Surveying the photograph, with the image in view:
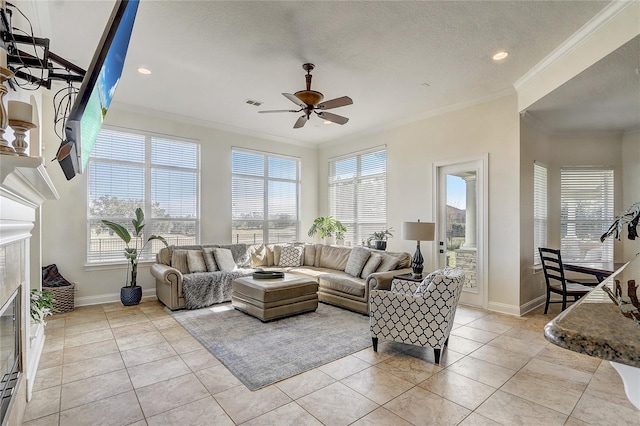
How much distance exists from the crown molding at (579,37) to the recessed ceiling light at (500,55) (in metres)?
0.47

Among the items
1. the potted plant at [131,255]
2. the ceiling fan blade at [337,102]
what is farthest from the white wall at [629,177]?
the potted plant at [131,255]

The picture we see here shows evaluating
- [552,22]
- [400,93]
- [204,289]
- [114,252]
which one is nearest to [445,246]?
[400,93]

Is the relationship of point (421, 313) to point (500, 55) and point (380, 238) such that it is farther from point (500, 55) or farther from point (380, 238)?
point (380, 238)

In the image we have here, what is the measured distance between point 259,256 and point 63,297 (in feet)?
9.79

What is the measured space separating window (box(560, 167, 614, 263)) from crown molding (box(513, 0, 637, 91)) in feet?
8.02

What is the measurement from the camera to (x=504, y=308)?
4.62m

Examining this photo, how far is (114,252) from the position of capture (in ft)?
17.2

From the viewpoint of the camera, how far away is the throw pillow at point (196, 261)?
523 cm

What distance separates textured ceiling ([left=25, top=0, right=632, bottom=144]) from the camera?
2.82 m

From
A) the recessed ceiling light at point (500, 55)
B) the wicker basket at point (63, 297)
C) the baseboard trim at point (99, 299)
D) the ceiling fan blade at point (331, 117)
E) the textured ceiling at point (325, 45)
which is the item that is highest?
the textured ceiling at point (325, 45)

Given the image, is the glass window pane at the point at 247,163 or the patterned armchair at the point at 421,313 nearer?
the patterned armchair at the point at 421,313

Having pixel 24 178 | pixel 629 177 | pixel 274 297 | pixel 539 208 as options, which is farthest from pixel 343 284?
pixel 629 177

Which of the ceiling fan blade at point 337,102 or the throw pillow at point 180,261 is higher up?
the ceiling fan blade at point 337,102

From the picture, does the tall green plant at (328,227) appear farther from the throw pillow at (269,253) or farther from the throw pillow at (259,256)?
the throw pillow at (259,256)
